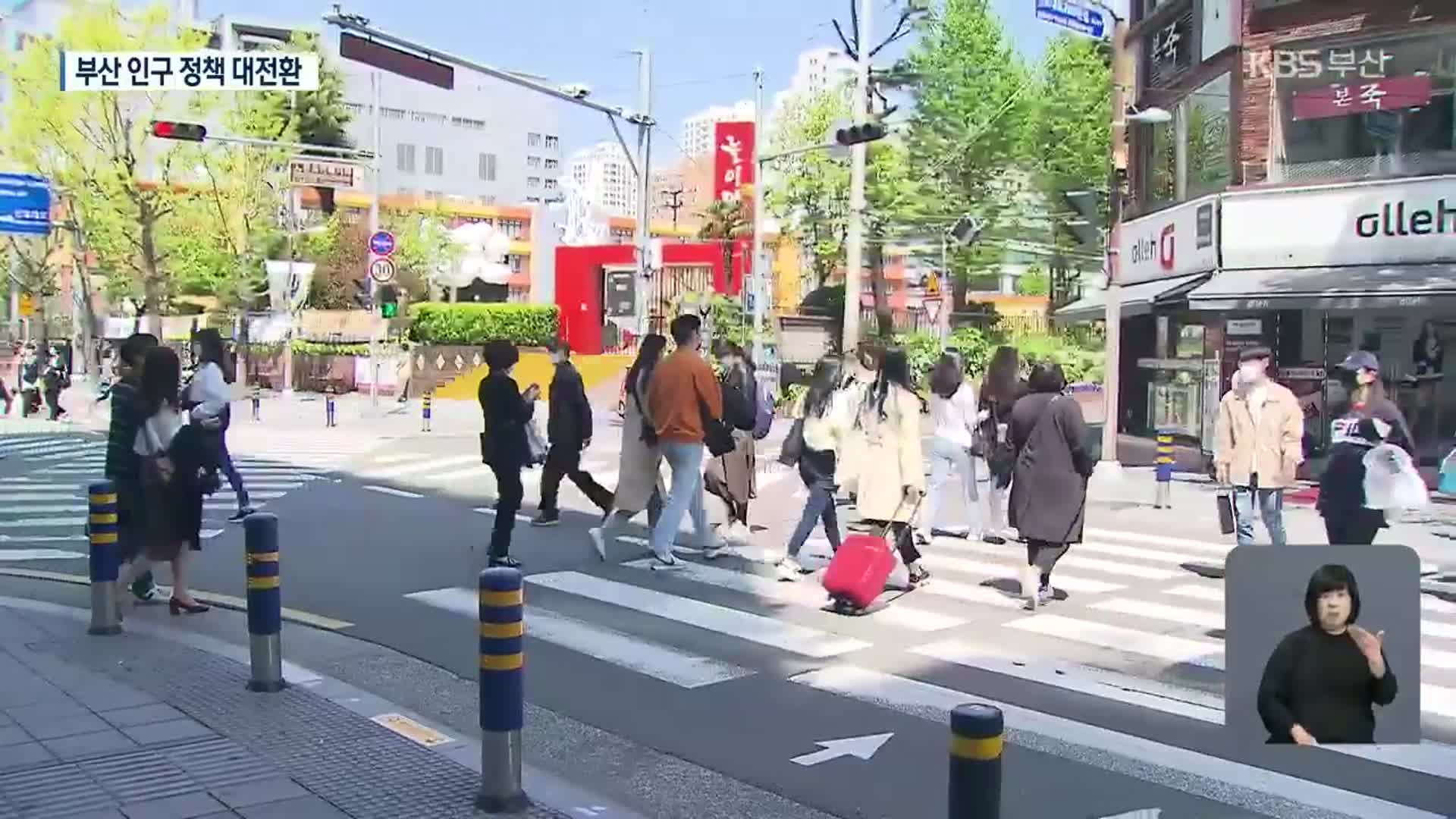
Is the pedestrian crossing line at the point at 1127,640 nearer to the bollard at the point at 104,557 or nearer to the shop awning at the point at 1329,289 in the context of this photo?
the bollard at the point at 104,557

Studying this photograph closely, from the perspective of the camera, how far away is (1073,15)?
17344mm

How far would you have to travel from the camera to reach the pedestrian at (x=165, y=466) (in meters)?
8.34

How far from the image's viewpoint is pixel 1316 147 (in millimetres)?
19453

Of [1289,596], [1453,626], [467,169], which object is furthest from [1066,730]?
[467,169]

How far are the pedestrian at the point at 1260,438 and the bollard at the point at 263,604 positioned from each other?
680 centimetres

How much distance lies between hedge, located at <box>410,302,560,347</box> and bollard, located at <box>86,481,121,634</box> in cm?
3563

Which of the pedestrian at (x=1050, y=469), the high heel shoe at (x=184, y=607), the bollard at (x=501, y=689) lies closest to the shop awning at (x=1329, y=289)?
the pedestrian at (x=1050, y=469)

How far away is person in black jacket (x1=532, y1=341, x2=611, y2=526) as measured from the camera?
1281cm

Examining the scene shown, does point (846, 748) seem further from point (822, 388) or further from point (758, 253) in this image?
point (758, 253)

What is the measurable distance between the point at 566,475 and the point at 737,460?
233 cm

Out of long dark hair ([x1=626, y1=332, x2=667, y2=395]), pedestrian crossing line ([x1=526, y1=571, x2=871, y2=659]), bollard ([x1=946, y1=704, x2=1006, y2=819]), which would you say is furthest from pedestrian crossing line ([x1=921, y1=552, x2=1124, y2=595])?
bollard ([x1=946, y1=704, x2=1006, y2=819])

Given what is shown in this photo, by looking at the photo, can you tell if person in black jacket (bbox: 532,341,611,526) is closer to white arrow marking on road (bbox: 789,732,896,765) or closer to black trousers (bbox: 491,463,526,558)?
black trousers (bbox: 491,463,526,558)

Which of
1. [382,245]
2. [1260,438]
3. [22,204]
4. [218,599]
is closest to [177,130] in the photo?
[22,204]

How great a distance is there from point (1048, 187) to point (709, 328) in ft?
36.0
